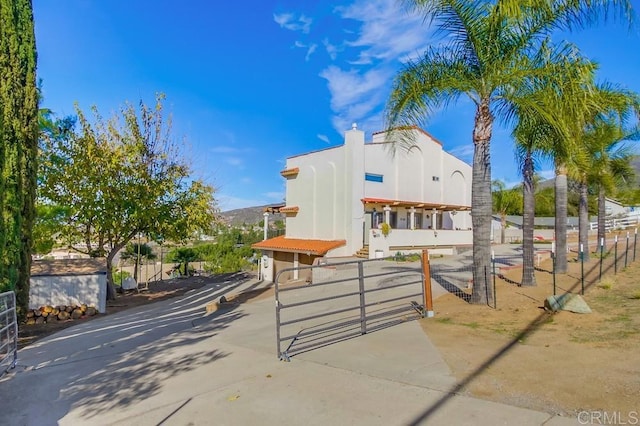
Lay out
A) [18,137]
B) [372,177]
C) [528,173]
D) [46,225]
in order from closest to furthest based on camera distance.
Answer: [18,137] → [528,173] → [46,225] → [372,177]

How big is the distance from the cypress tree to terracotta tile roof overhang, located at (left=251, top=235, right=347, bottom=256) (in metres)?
13.7

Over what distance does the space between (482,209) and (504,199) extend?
35035 mm

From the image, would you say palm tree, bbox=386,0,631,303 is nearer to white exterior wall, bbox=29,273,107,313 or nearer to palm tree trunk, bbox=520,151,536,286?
palm tree trunk, bbox=520,151,536,286

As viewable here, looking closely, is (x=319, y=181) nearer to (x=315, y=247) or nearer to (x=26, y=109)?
(x=315, y=247)

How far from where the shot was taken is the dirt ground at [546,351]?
158 inches

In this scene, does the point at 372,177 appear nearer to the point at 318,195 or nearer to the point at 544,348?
the point at 318,195

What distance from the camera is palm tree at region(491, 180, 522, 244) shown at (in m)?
40.9

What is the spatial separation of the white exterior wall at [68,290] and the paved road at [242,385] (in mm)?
6424

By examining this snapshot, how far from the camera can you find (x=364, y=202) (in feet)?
75.9

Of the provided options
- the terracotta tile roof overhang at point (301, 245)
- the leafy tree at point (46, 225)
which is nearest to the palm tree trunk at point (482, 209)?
the terracotta tile roof overhang at point (301, 245)


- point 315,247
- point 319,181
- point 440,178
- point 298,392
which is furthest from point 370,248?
point 298,392

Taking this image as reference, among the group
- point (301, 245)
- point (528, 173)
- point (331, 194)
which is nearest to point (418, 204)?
point (331, 194)

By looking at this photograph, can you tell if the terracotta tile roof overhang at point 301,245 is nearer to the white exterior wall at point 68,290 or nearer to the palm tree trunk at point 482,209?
the white exterior wall at point 68,290

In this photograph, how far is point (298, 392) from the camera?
456 cm
